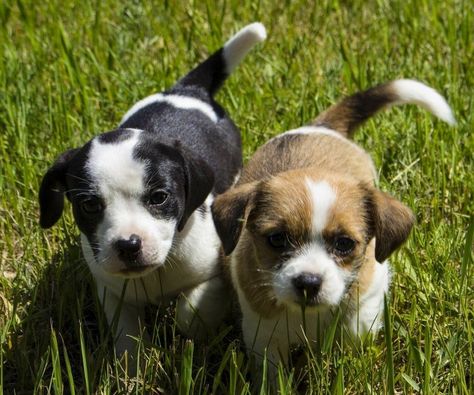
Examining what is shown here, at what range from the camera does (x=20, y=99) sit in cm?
629

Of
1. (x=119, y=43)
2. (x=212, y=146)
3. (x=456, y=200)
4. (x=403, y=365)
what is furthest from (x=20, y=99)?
(x=403, y=365)

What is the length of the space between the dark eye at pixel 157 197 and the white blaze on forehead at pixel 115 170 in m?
0.08

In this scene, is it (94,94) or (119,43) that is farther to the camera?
(119,43)

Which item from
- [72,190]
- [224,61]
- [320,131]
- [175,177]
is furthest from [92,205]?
[224,61]

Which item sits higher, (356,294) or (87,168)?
(87,168)

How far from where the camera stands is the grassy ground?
415 centimetres

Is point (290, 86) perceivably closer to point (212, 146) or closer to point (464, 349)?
point (212, 146)

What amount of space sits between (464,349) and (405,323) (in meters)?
0.38

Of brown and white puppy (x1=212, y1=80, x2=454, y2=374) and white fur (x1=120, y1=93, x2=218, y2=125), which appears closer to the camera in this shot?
brown and white puppy (x1=212, y1=80, x2=454, y2=374)

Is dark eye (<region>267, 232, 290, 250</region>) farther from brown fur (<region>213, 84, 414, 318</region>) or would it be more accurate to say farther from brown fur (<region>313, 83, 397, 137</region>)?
brown fur (<region>313, 83, 397, 137</region>)

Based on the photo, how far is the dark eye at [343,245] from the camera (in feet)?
13.1

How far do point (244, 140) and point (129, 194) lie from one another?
185cm

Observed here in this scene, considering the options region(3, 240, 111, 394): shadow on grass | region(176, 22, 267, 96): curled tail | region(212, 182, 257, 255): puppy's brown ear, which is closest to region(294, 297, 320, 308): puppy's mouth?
region(212, 182, 257, 255): puppy's brown ear

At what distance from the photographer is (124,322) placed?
185 inches
